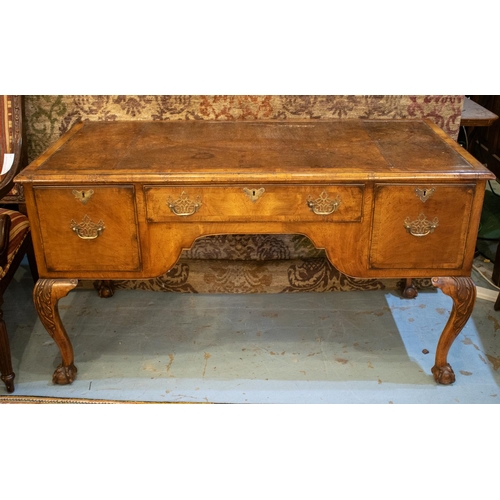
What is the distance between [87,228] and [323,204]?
850mm

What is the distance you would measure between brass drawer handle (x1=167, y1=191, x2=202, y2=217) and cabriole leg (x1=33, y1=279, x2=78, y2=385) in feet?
1.60

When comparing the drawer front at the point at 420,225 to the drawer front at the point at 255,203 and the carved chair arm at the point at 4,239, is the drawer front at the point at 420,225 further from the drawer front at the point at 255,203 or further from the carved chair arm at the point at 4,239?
the carved chair arm at the point at 4,239

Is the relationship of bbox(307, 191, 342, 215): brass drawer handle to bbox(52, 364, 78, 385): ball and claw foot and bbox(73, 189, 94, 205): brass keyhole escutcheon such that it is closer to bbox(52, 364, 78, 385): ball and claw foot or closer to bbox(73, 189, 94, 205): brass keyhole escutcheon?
bbox(73, 189, 94, 205): brass keyhole escutcheon

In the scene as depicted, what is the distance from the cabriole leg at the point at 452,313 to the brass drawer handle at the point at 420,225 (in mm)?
208

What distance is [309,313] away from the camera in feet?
8.62

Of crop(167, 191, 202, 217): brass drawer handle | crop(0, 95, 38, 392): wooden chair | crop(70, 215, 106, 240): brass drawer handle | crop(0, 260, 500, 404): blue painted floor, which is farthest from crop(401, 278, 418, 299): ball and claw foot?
crop(0, 95, 38, 392): wooden chair

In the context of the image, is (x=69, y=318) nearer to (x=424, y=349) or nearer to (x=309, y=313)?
(x=309, y=313)

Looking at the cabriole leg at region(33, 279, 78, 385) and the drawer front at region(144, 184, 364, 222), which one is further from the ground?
the drawer front at region(144, 184, 364, 222)

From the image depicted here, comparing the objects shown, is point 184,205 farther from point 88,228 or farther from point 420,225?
point 420,225

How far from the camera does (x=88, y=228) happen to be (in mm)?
1924

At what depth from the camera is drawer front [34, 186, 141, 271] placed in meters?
1.87

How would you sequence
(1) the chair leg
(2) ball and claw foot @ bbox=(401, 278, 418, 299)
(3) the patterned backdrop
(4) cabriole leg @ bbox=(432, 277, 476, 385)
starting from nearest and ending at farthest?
1. (4) cabriole leg @ bbox=(432, 277, 476, 385)
2. (1) the chair leg
3. (3) the patterned backdrop
4. (2) ball and claw foot @ bbox=(401, 278, 418, 299)

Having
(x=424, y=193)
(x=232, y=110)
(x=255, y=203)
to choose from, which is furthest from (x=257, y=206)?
(x=232, y=110)

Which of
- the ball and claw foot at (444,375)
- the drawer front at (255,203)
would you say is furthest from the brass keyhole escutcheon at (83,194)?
the ball and claw foot at (444,375)
